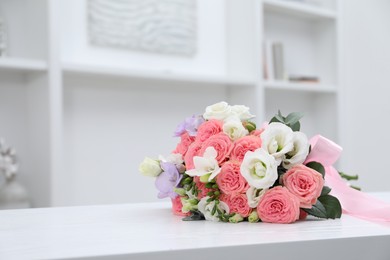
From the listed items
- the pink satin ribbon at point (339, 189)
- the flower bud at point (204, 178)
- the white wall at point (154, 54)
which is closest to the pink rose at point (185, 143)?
the flower bud at point (204, 178)

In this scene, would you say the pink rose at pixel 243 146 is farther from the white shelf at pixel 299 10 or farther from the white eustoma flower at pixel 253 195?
the white shelf at pixel 299 10

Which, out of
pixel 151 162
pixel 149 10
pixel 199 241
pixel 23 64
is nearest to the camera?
pixel 199 241

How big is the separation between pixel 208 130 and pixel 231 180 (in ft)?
0.38

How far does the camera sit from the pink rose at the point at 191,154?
90cm

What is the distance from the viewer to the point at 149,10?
283 centimetres

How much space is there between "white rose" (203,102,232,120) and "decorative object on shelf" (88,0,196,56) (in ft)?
5.90

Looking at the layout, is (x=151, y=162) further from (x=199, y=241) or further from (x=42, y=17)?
(x=42, y=17)

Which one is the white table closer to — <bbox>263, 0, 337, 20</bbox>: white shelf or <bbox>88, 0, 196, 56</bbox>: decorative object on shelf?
<bbox>88, 0, 196, 56</bbox>: decorative object on shelf

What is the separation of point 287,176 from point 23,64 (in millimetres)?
1666

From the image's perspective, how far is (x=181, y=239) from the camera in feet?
2.12

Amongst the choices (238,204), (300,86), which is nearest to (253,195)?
(238,204)

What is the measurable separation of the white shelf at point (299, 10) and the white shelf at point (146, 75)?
0.52 m

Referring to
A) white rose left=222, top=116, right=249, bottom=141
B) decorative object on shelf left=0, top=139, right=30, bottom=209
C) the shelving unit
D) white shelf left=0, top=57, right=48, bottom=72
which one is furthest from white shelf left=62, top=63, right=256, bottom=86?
white rose left=222, top=116, right=249, bottom=141

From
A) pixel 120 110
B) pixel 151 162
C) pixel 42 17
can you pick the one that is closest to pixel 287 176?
pixel 151 162
